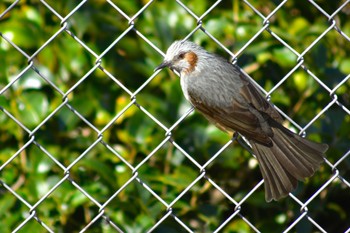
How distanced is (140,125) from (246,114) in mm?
676

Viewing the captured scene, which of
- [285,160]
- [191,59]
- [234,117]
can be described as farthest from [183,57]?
[285,160]

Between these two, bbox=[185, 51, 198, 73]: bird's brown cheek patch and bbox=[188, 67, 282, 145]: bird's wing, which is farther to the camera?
bbox=[185, 51, 198, 73]: bird's brown cheek patch

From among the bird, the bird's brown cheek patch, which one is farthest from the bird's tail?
the bird's brown cheek patch

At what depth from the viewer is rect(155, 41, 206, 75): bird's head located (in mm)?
4109

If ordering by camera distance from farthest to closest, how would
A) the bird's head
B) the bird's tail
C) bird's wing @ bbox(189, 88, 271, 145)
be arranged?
1. the bird's head
2. bird's wing @ bbox(189, 88, 271, 145)
3. the bird's tail

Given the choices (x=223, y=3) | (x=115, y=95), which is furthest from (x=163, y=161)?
(x=223, y=3)

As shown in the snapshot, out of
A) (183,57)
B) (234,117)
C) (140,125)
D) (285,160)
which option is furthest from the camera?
(140,125)

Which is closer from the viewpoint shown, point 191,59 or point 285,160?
point 285,160

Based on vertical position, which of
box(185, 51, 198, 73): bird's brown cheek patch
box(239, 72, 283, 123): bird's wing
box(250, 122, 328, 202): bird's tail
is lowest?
box(250, 122, 328, 202): bird's tail

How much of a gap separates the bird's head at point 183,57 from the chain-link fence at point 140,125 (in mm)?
110

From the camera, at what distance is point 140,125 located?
4.42 meters

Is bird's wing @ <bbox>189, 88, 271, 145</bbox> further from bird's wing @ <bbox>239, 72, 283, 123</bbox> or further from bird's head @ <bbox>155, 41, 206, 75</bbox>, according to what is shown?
bird's head @ <bbox>155, 41, 206, 75</bbox>

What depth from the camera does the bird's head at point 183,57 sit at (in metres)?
4.11

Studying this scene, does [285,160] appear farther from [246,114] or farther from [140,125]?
[140,125]
